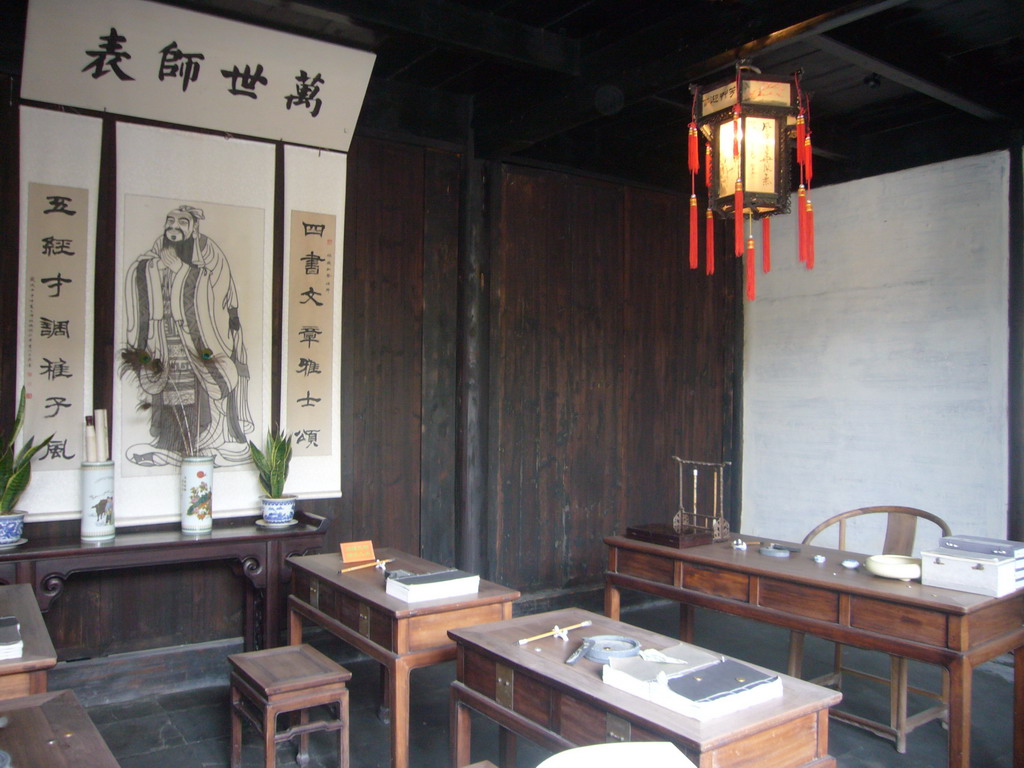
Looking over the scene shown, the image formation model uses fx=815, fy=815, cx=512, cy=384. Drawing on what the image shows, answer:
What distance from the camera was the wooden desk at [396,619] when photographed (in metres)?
2.46

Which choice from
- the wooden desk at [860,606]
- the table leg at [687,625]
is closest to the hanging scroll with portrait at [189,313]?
the wooden desk at [860,606]

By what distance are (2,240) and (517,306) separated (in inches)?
97.6

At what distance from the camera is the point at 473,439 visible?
4348 millimetres

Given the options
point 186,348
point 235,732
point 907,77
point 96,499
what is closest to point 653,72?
point 907,77

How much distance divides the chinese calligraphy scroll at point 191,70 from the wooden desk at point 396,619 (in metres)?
2.06

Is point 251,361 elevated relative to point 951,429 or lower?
elevated

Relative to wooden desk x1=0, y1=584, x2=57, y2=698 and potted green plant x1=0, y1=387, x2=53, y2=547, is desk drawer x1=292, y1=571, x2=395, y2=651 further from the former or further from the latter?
potted green plant x1=0, y1=387, x2=53, y2=547

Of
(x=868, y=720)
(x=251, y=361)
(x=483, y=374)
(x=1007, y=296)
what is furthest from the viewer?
(x=483, y=374)

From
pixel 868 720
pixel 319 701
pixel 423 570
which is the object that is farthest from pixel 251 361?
pixel 868 720

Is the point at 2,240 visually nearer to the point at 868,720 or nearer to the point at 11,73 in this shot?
the point at 11,73

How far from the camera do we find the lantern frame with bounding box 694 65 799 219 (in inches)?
111

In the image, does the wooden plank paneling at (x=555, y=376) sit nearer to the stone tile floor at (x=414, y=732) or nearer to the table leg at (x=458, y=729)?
the stone tile floor at (x=414, y=732)

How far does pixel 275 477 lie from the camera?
3635 mm

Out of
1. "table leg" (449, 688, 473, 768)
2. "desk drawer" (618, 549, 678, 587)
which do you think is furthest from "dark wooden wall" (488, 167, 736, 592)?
"table leg" (449, 688, 473, 768)
